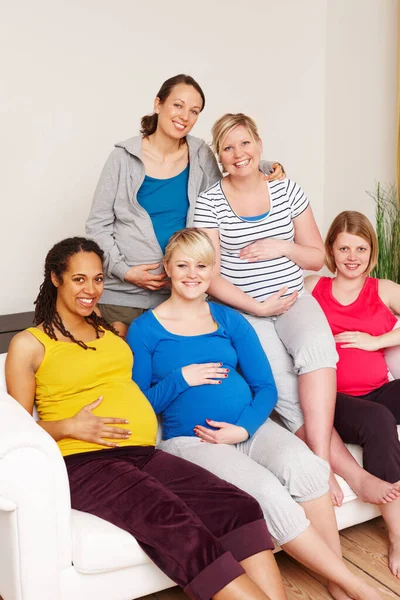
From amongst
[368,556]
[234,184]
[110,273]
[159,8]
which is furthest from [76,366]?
[159,8]

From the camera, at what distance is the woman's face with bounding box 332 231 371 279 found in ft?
8.43

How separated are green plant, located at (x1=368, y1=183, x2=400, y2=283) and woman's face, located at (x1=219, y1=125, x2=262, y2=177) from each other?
5.12 ft

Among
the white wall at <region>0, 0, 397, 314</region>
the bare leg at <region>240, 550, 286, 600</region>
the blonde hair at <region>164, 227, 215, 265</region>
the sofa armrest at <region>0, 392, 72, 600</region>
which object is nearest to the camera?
the sofa armrest at <region>0, 392, 72, 600</region>

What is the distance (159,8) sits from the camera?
3.82 m

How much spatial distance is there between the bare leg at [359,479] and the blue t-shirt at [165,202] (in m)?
0.86

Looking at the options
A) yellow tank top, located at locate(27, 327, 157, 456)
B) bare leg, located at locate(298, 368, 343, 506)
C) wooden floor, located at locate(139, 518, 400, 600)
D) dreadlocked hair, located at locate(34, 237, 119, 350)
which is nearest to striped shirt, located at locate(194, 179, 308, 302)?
bare leg, located at locate(298, 368, 343, 506)

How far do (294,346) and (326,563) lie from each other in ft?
2.26

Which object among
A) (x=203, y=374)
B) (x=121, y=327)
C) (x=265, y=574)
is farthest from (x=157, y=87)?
(x=265, y=574)

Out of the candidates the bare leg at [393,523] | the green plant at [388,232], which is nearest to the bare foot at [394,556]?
the bare leg at [393,523]

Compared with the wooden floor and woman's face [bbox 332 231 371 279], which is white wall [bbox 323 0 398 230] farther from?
the wooden floor

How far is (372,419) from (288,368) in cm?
31

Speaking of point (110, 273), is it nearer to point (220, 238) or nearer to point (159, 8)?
point (220, 238)

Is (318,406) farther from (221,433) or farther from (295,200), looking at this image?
(295,200)

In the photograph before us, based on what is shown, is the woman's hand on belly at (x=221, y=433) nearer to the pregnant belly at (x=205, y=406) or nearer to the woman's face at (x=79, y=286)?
the pregnant belly at (x=205, y=406)
